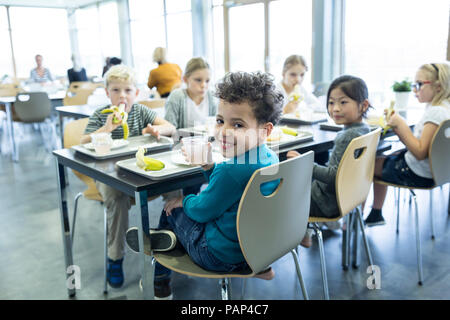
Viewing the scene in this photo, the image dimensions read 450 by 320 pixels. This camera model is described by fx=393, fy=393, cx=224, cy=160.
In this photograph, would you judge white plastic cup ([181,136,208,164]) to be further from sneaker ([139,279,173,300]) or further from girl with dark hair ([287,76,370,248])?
sneaker ([139,279,173,300])

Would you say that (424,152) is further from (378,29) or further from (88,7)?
(378,29)

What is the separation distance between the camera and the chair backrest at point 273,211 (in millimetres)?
982

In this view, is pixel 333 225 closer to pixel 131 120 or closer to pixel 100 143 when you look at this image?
pixel 131 120

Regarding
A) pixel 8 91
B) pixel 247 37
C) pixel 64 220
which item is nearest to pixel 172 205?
pixel 64 220

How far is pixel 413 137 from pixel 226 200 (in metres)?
1.10

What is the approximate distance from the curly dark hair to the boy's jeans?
367mm

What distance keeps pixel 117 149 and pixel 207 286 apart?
75cm

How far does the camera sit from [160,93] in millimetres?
4188

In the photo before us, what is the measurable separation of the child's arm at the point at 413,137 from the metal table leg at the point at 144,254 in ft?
3.84


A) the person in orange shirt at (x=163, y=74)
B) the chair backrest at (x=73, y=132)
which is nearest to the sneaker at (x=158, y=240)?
the chair backrest at (x=73, y=132)

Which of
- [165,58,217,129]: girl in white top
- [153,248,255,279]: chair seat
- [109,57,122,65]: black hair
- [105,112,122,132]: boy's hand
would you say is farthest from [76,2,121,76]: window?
[153,248,255,279]: chair seat

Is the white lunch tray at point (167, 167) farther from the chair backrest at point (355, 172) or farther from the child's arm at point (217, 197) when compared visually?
the chair backrest at point (355, 172)

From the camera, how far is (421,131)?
1833 millimetres

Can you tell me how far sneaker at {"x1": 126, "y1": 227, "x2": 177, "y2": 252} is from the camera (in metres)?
1.20
